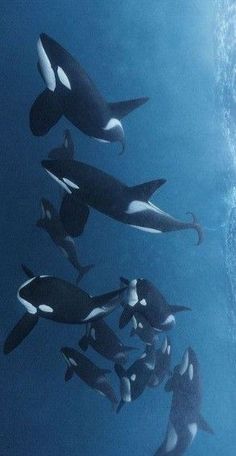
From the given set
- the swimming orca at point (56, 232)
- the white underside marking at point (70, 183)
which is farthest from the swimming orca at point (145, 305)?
the white underside marking at point (70, 183)

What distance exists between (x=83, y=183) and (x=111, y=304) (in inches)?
44.1

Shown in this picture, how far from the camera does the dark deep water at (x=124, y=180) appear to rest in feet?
A: 19.9

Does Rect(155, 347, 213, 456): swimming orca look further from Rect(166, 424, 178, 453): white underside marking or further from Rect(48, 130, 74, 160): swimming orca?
Rect(48, 130, 74, 160): swimming orca

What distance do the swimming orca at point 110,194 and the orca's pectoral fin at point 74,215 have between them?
3 centimetres

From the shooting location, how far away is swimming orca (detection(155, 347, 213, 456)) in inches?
240

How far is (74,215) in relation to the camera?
4289 mm

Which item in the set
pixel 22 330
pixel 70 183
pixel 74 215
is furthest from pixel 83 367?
pixel 70 183

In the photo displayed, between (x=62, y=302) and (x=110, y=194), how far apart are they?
1072mm

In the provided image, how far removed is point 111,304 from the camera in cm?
438

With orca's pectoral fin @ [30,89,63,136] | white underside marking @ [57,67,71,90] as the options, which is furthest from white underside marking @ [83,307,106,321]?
white underside marking @ [57,67,71,90]

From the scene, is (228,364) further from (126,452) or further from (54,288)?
(54,288)

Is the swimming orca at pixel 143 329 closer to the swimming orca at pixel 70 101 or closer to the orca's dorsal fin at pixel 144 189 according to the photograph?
the orca's dorsal fin at pixel 144 189

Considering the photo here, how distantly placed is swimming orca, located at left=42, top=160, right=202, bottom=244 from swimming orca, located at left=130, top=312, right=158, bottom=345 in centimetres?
129

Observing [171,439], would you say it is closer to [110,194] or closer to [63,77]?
[110,194]
